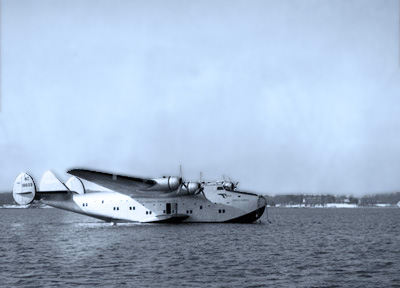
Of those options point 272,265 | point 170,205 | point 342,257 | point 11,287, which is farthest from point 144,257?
point 170,205

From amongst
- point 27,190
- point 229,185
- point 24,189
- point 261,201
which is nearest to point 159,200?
point 229,185

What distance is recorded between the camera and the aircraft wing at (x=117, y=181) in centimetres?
4308

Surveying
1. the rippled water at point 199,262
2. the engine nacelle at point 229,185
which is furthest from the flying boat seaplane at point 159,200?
the rippled water at point 199,262

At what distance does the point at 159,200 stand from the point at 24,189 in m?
13.7

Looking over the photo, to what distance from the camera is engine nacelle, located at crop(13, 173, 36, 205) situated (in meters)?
48.2

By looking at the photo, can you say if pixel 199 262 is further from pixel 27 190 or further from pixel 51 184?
pixel 51 184

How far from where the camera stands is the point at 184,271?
20703mm

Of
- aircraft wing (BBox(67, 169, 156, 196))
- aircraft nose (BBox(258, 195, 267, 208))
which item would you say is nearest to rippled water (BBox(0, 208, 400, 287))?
aircraft wing (BBox(67, 169, 156, 196))

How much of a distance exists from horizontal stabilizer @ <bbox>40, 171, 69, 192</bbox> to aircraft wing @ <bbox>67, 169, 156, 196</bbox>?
462 cm

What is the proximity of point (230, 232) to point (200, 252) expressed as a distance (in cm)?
1201

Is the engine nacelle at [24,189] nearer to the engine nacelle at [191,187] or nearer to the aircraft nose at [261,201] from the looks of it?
the engine nacelle at [191,187]

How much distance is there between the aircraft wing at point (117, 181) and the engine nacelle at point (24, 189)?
6310mm

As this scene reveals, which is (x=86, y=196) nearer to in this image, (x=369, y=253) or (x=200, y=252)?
(x=200, y=252)

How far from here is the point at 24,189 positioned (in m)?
48.3
